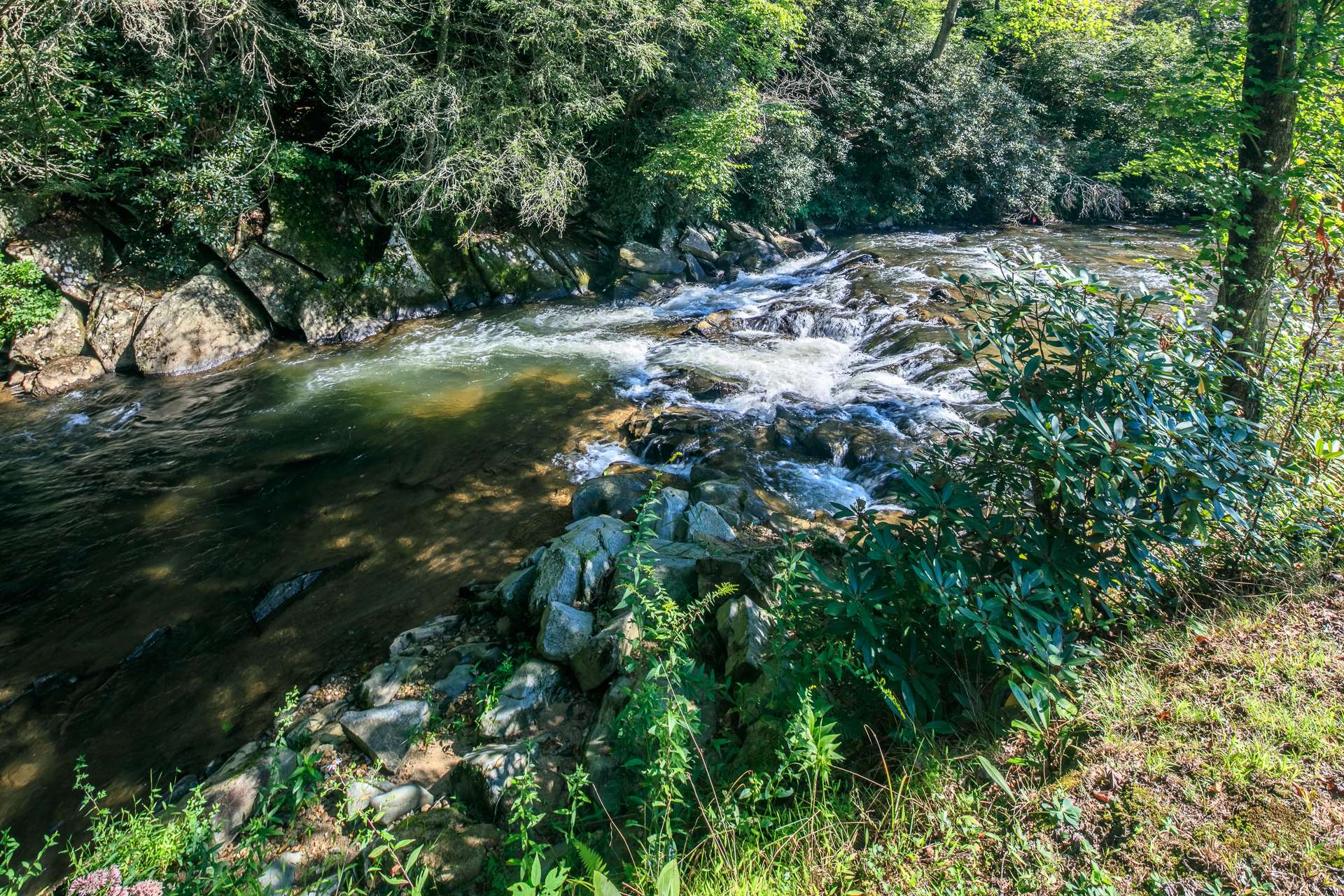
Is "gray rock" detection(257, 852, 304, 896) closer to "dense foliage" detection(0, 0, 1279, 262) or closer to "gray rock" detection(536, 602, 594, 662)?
"gray rock" detection(536, 602, 594, 662)

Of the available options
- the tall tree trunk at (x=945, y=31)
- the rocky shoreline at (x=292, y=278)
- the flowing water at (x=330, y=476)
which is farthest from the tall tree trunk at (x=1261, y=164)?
the tall tree trunk at (x=945, y=31)

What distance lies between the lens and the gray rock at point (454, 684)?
4.03 meters

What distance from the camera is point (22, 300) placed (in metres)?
9.60

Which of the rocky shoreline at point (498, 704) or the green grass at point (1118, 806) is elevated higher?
the green grass at point (1118, 806)

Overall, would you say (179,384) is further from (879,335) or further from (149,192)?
(879,335)

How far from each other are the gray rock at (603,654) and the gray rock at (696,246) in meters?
13.2

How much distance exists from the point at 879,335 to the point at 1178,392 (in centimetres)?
817

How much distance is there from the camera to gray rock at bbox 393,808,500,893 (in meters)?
2.65

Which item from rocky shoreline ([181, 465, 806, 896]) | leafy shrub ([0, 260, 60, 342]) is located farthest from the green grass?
leafy shrub ([0, 260, 60, 342])

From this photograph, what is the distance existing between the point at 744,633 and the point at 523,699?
59.1 inches

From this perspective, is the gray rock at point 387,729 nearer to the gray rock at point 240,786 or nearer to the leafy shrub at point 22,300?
the gray rock at point 240,786

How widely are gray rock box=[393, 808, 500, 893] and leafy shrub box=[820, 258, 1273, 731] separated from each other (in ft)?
6.29

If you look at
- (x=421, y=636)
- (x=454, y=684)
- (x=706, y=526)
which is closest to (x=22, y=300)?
(x=421, y=636)

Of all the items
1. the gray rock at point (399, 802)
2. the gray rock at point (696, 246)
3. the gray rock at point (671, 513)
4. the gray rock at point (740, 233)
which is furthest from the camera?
the gray rock at point (740, 233)
